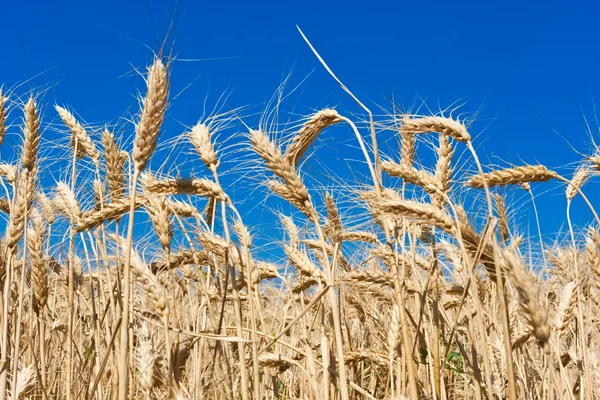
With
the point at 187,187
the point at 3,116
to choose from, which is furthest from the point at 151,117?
the point at 3,116

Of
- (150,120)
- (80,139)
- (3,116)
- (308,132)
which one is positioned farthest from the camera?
(80,139)

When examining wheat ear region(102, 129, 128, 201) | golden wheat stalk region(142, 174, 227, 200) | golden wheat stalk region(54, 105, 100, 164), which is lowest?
golden wheat stalk region(142, 174, 227, 200)

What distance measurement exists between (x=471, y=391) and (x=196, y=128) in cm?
247

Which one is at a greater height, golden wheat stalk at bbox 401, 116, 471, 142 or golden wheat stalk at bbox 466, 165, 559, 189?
golden wheat stalk at bbox 401, 116, 471, 142

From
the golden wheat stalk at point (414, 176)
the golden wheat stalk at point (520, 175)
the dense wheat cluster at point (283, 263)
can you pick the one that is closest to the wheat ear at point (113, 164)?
the dense wheat cluster at point (283, 263)

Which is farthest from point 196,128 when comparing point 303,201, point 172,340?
point 172,340

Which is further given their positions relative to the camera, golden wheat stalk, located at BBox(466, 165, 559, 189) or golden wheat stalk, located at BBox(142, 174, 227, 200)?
golden wheat stalk, located at BBox(466, 165, 559, 189)

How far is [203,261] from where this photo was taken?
3473 millimetres

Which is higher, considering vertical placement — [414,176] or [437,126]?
[437,126]

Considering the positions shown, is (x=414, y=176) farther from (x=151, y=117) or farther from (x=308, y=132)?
(x=151, y=117)

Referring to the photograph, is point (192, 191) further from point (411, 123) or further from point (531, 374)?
point (531, 374)

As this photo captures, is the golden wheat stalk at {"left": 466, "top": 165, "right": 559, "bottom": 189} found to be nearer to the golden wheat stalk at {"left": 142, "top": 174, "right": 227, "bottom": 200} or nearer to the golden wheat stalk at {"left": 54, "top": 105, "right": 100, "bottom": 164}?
the golden wheat stalk at {"left": 142, "top": 174, "right": 227, "bottom": 200}

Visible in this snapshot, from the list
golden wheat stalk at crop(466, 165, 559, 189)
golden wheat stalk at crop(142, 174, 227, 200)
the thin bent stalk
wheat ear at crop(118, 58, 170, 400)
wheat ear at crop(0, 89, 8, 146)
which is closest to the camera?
the thin bent stalk

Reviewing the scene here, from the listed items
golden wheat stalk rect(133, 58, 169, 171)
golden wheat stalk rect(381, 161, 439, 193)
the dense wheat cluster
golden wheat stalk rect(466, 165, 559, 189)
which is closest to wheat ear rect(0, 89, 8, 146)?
the dense wheat cluster
